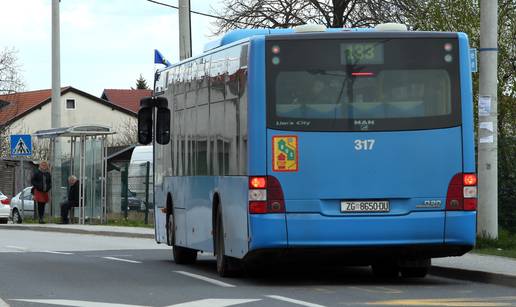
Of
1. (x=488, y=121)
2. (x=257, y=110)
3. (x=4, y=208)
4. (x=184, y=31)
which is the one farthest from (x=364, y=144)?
(x=4, y=208)

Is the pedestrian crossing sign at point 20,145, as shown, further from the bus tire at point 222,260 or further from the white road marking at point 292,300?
the white road marking at point 292,300

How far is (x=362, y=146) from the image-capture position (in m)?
15.6

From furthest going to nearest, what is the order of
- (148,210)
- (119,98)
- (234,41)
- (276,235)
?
(119,98) < (148,210) < (234,41) < (276,235)

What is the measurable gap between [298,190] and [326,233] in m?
0.57

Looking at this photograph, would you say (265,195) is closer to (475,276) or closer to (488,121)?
(475,276)

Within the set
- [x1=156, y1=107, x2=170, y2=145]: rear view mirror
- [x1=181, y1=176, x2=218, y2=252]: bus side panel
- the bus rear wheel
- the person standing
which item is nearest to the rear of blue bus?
[x1=181, y1=176, x2=218, y2=252]: bus side panel

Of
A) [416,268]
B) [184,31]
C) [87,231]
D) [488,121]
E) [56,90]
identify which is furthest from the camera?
[56,90]

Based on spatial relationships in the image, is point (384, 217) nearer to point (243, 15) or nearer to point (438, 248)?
point (438, 248)

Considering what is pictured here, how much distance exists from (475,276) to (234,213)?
2.97 meters

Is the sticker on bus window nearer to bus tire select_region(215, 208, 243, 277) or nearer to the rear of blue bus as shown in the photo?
the rear of blue bus

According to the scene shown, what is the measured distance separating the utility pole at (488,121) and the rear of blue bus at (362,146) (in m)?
5.04

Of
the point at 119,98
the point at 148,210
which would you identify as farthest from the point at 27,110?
the point at 148,210

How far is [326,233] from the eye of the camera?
50.3 ft

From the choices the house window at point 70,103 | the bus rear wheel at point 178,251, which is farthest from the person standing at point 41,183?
the house window at point 70,103
